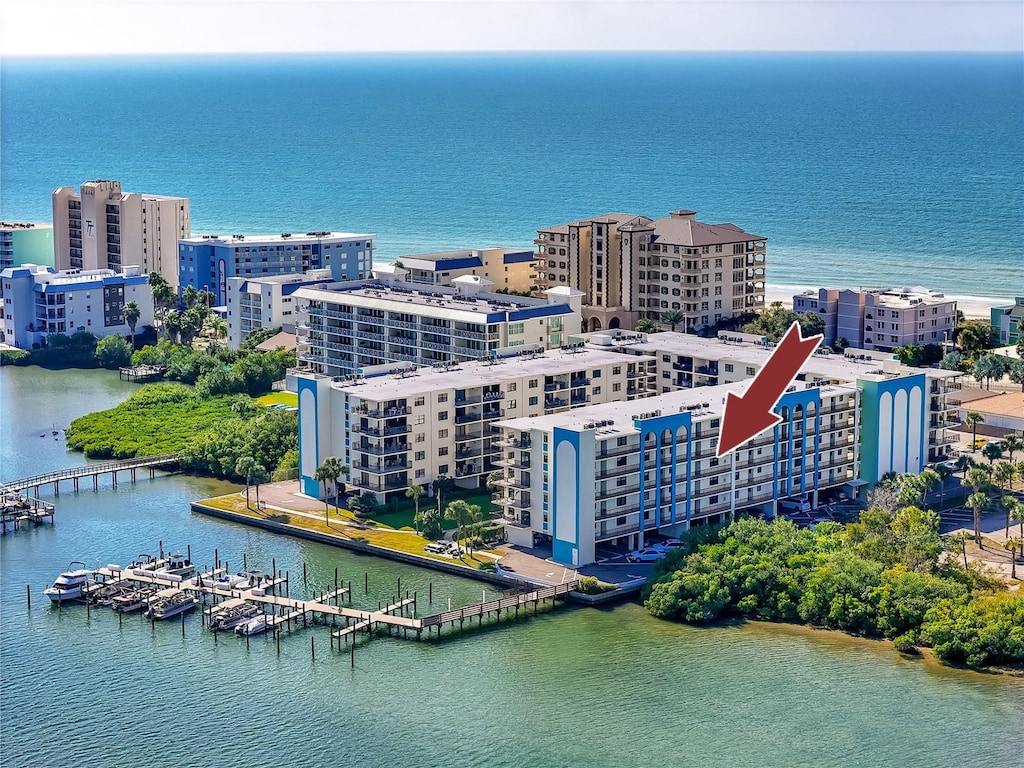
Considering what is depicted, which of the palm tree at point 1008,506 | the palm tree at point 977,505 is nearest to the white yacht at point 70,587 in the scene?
the palm tree at point 977,505

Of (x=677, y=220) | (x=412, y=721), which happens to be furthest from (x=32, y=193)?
(x=412, y=721)

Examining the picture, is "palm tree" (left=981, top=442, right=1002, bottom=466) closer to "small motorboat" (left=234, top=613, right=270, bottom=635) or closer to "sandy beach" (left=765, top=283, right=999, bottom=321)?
"small motorboat" (left=234, top=613, right=270, bottom=635)

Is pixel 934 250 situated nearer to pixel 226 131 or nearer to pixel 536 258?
pixel 536 258

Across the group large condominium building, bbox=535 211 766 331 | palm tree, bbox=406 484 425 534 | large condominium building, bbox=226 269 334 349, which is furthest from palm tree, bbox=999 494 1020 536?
large condominium building, bbox=226 269 334 349

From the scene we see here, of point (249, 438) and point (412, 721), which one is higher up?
point (249, 438)

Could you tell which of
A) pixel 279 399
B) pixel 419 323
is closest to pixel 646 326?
pixel 419 323
